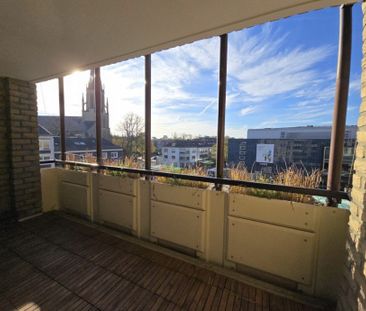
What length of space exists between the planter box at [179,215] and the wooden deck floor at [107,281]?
0.79 feet

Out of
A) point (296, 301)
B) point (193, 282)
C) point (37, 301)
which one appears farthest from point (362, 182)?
point (37, 301)

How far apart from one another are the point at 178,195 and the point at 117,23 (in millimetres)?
1772

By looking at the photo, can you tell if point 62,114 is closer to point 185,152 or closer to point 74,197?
point 74,197

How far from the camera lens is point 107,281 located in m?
1.90

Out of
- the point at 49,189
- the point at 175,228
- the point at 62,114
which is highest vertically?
the point at 62,114

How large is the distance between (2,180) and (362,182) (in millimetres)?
4417

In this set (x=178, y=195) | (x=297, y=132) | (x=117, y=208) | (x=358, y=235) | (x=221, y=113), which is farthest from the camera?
(x=117, y=208)

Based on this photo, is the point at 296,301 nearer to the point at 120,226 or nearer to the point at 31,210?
the point at 120,226

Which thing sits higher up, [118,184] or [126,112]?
[126,112]

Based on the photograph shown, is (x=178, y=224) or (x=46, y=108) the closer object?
(x=178, y=224)

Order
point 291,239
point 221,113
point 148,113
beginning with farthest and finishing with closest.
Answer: point 148,113 < point 221,113 < point 291,239

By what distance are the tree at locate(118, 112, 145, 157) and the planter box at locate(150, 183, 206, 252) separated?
2.69 ft

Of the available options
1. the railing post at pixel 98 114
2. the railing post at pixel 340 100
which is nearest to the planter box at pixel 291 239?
the railing post at pixel 340 100

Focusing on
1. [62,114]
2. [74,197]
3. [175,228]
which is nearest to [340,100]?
[175,228]
